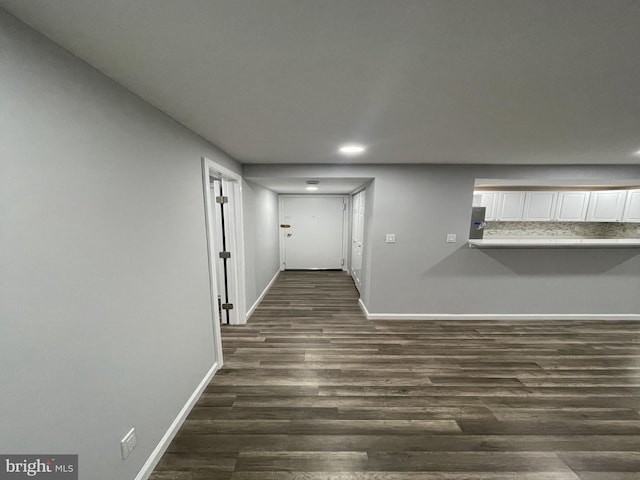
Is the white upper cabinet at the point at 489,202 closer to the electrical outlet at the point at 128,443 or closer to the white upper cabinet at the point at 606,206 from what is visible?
the white upper cabinet at the point at 606,206

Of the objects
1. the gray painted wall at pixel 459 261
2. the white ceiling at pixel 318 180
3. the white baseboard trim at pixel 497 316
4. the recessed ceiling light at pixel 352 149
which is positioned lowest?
the white baseboard trim at pixel 497 316

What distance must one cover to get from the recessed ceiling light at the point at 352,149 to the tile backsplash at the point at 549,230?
379 centimetres

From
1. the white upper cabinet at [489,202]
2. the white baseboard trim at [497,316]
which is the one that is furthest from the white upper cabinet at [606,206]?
the white baseboard trim at [497,316]

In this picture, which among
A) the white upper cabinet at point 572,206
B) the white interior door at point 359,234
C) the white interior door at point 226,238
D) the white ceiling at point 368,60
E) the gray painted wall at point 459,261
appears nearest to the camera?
the white ceiling at point 368,60

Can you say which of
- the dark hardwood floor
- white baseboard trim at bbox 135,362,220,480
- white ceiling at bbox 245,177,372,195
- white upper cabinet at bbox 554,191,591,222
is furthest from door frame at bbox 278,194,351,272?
white upper cabinet at bbox 554,191,591,222

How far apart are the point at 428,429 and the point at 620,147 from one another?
9.83 ft

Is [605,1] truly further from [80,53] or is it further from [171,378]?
[171,378]

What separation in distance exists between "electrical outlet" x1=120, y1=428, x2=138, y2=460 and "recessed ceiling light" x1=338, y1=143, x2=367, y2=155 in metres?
2.41

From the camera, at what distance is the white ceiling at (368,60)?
2.17ft

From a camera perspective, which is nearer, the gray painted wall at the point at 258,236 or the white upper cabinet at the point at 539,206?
the gray painted wall at the point at 258,236

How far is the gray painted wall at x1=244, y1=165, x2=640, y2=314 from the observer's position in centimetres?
288

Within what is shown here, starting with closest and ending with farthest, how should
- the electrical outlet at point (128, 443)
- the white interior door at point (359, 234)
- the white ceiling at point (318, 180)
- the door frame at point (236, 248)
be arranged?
1. the electrical outlet at point (128, 443)
2. the door frame at point (236, 248)
3. the white ceiling at point (318, 180)
4. the white interior door at point (359, 234)

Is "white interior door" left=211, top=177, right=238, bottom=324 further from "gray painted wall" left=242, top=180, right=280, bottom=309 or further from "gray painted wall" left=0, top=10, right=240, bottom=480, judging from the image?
"gray painted wall" left=0, top=10, right=240, bottom=480

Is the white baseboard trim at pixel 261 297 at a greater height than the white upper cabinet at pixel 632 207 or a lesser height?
lesser
